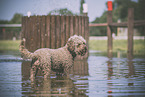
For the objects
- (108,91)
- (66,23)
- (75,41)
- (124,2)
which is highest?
(124,2)

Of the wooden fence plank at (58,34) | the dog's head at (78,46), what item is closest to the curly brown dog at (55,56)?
the dog's head at (78,46)

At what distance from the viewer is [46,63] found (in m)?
6.07

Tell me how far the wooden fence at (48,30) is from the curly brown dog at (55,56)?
16.9ft

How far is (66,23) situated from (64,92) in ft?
24.5

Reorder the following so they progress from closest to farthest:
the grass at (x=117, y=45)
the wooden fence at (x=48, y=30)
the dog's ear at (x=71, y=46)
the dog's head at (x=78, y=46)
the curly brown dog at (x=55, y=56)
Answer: the curly brown dog at (x=55, y=56) → the dog's head at (x=78, y=46) → the dog's ear at (x=71, y=46) → the wooden fence at (x=48, y=30) → the grass at (x=117, y=45)

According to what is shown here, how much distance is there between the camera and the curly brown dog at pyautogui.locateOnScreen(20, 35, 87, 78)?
609cm

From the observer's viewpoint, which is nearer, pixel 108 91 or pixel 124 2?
pixel 108 91

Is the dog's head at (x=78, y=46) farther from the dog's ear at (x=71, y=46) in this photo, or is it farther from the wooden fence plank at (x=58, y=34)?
the wooden fence plank at (x=58, y=34)

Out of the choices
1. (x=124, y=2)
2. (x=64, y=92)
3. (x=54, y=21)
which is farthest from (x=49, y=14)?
(x=124, y=2)

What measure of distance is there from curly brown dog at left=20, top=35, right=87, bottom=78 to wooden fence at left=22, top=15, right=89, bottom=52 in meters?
5.14

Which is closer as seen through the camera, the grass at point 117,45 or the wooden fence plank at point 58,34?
the wooden fence plank at point 58,34

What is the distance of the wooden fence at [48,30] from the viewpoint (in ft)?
38.2

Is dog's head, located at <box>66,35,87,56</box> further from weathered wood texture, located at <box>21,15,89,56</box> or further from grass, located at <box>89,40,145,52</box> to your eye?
grass, located at <box>89,40,145,52</box>

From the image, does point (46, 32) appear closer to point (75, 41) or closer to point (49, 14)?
point (49, 14)
